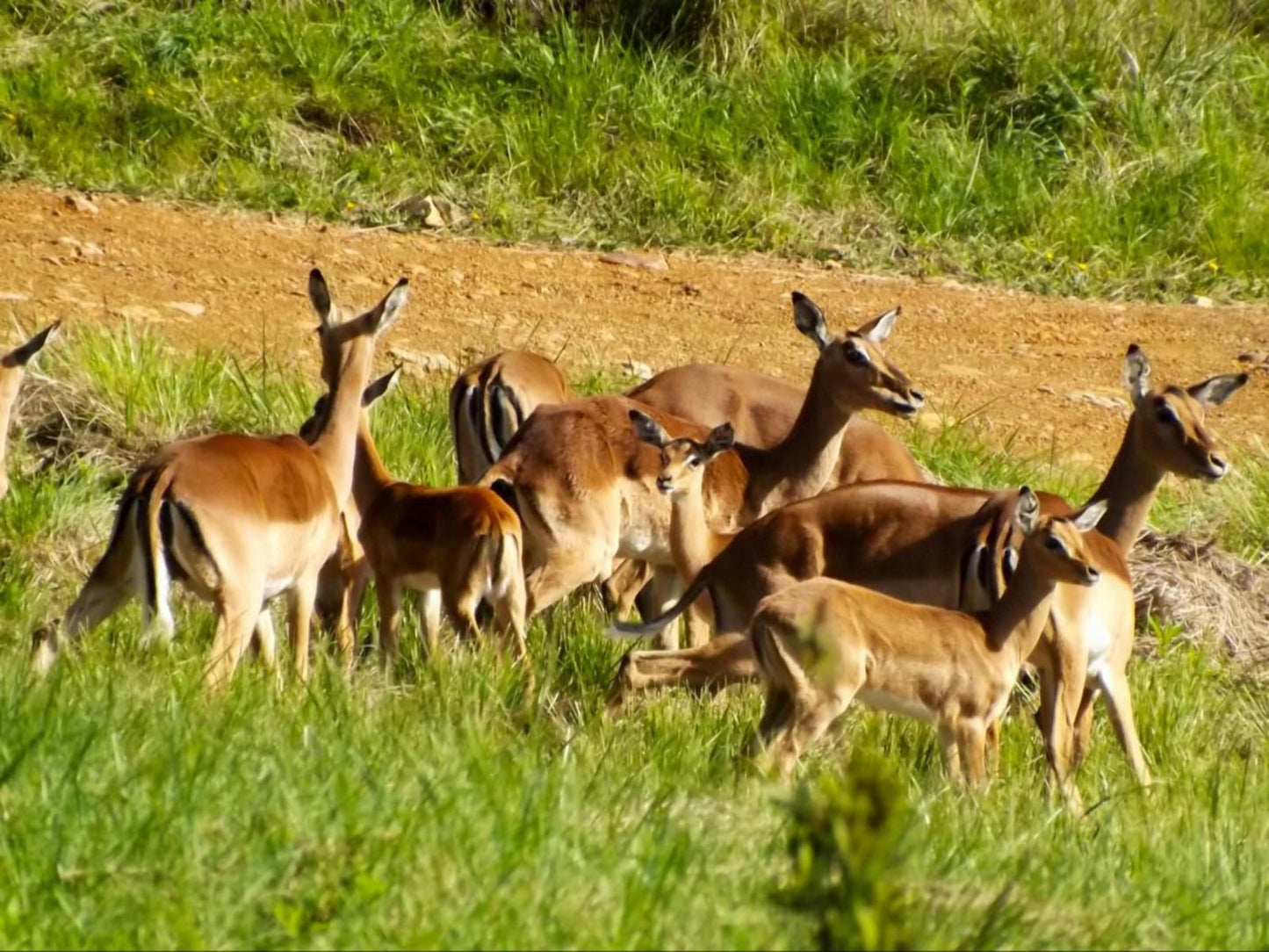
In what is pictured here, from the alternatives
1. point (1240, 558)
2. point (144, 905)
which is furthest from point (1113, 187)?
point (144, 905)

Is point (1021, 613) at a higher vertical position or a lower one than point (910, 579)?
higher

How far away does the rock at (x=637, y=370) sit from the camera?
36.6ft

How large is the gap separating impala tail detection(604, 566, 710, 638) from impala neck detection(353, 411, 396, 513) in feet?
4.06

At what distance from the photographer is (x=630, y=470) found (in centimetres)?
869

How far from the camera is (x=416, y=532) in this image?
791 cm

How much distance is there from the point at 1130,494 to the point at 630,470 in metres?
1.93

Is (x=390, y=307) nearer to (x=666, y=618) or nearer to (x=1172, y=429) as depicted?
(x=666, y=618)

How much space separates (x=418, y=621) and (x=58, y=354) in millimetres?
2203

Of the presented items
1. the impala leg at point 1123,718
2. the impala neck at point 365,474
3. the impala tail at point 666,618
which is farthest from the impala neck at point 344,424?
the impala leg at point 1123,718

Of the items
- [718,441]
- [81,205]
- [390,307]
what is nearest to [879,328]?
[718,441]

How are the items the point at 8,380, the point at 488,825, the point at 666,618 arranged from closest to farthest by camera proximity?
the point at 488,825, the point at 666,618, the point at 8,380

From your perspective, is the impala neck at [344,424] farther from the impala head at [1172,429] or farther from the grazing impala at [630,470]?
the impala head at [1172,429]

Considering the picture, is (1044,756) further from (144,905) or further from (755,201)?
(755,201)

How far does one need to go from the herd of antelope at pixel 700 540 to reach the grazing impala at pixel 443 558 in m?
0.01
